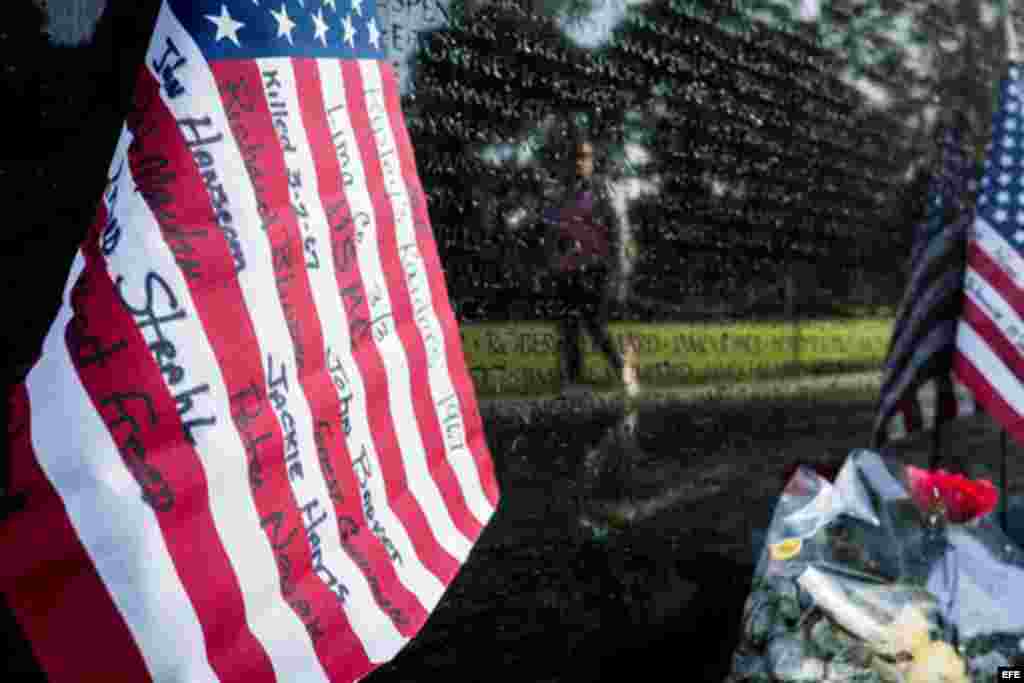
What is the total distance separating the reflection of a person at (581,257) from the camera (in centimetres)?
309

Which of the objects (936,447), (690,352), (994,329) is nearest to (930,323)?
(994,329)

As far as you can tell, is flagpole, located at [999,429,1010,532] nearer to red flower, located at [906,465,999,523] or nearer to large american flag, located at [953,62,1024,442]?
large american flag, located at [953,62,1024,442]

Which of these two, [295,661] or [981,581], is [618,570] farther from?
[295,661]

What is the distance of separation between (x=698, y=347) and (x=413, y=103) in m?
1.53

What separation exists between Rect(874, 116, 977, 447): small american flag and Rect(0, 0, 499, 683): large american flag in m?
2.84

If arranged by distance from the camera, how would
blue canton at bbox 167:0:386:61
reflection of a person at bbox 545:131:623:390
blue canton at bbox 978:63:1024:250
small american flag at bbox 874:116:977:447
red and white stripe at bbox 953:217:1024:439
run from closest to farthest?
blue canton at bbox 167:0:386:61 → reflection of a person at bbox 545:131:623:390 → red and white stripe at bbox 953:217:1024:439 → blue canton at bbox 978:63:1024:250 → small american flag at bbox 874:116:977:447

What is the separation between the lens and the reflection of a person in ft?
10.1

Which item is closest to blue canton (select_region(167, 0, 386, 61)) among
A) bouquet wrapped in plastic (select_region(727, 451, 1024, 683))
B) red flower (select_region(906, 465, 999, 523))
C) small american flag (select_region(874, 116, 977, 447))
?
bouquet wrapped in plastic (select_region(727, 451, 1024, 683))

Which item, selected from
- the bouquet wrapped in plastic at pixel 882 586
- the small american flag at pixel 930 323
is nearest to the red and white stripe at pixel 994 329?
the small american flag at pixel 930 323

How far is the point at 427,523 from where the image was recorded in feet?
6.51

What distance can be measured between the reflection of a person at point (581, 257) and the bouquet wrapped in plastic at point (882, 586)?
785 millimetres

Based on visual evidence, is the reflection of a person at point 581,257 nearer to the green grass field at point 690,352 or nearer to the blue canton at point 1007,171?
the green grass field at point 690,352

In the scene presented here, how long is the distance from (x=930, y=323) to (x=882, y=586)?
173 cm

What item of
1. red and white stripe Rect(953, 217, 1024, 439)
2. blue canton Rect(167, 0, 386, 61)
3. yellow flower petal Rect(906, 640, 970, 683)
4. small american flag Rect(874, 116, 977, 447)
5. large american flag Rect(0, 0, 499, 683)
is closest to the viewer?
large american flag Rect(0, 0, 499, 683)
